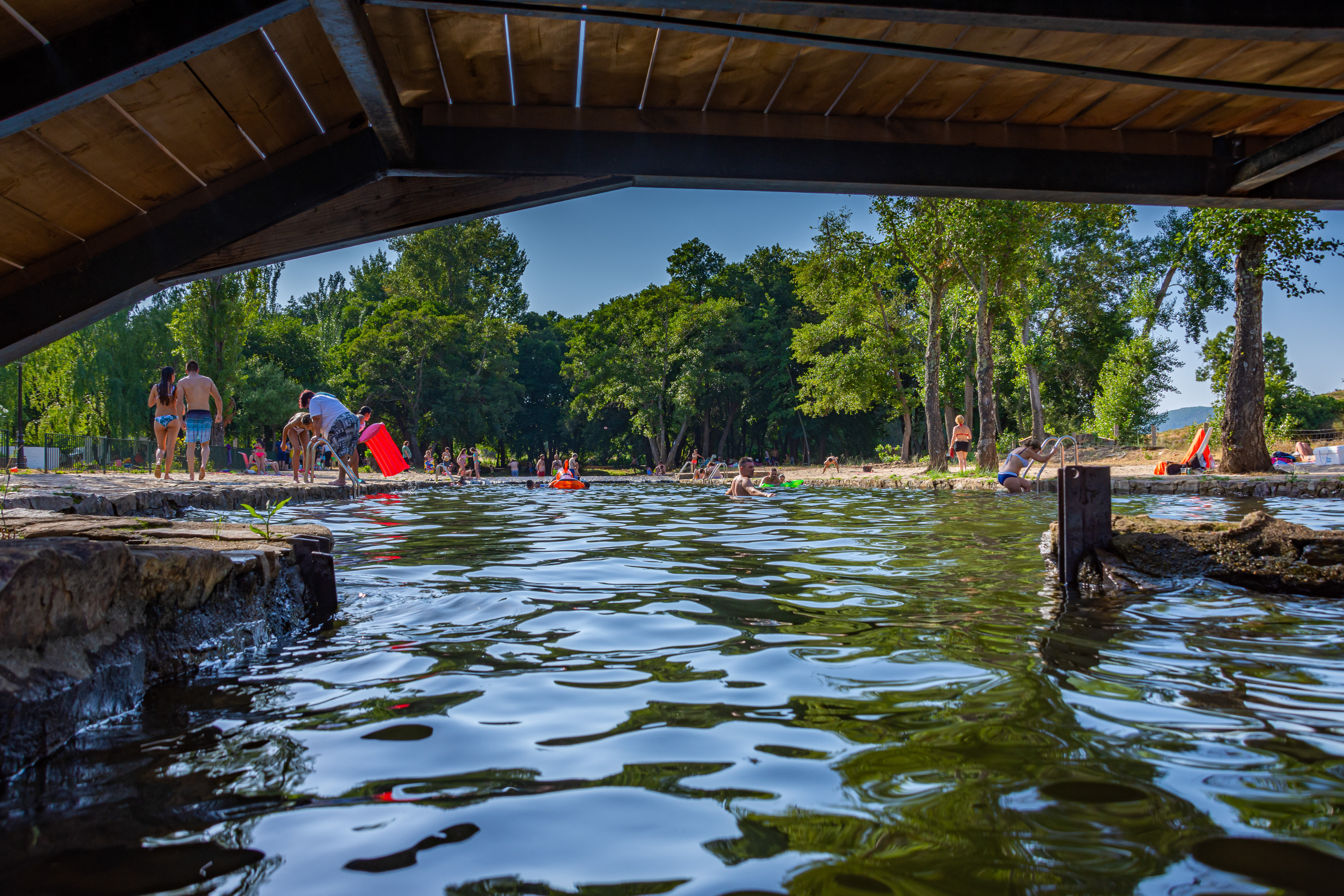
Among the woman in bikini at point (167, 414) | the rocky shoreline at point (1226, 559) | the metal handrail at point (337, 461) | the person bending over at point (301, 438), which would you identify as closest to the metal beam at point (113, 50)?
the rocky shoreline at point (1226, 559)

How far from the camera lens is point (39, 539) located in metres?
2.62

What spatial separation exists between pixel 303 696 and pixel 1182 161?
582cm

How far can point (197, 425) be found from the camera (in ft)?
41.9

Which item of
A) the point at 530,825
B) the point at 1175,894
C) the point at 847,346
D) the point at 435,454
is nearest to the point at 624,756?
the point at 530,825

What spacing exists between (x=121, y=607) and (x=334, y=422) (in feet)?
40.8

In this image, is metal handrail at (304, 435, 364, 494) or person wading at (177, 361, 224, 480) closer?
person wading at (177, 361, 224, 480)

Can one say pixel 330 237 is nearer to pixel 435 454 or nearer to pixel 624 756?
pixel 624 756

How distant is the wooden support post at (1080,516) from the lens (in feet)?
17.0

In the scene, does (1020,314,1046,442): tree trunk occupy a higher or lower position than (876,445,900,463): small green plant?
higher

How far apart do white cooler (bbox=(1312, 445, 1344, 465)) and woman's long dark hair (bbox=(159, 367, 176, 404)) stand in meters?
27.3

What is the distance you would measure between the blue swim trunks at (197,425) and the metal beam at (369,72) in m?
10.2

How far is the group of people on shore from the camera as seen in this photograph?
497 inches

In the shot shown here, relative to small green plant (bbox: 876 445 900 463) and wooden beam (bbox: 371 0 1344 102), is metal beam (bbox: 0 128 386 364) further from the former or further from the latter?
small green plant (bbox: 876 445 900 463)

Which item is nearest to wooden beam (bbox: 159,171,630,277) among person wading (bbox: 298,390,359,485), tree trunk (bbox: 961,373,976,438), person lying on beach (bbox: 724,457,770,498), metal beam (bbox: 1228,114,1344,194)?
metal beam (bbox: 1228,114,1344,194)
